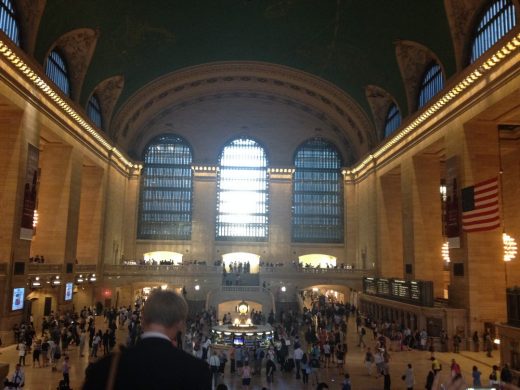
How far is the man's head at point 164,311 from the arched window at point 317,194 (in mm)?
39008

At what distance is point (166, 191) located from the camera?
40844 mm

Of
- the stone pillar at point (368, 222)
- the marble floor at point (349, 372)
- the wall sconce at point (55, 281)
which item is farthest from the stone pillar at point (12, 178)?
the stone pillar at point (368, 222)

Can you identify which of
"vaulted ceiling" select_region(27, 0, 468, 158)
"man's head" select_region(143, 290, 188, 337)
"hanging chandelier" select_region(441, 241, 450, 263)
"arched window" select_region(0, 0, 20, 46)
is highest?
"vaulted ceiling" select_region(27, 0, 468, 158)

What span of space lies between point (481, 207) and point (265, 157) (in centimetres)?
2537

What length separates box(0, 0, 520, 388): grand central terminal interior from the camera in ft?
64.5

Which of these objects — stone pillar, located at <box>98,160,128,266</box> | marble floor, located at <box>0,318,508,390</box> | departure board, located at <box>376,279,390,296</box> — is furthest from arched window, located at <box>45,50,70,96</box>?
departure board, located at <box>376,279,390,296</box>

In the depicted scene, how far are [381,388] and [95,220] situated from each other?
23.3 meters

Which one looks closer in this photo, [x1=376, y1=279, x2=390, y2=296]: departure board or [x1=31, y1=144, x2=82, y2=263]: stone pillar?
[x1=31, y1=144, x2=82, y2=263]: stone pillar

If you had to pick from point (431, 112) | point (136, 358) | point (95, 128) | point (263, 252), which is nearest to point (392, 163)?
point (431, 112)

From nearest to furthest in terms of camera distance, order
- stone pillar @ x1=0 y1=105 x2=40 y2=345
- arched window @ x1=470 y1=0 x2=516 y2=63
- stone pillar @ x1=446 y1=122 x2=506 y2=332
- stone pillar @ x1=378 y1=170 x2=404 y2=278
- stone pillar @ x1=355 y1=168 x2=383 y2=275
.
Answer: arched window @ x1=470 y1=0 x2=516 y2=63 → stone pillar @ x1=0 y1=105 x2=40 y2=345 → stone pillar @ x1=446 y1=122 x2=506 y2=332 → stone pillar @ x1=378 y1=170 x2=404 y2=278 → stone pillar @ x1=355 y1=168 x2=383 y2=275

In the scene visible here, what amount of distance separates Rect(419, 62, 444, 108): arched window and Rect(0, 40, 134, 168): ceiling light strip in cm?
1858

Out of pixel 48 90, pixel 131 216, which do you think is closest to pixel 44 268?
pixel 48 90

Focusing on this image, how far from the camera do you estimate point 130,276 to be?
33000 mm

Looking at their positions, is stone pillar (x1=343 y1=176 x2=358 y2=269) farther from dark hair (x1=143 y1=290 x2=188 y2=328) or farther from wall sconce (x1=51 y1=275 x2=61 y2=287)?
dark hair (x1=143 y1=290 x2=188 y2=328)
